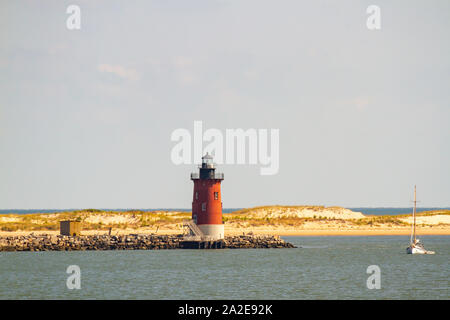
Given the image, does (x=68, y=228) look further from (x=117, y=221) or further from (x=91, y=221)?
(x=91, y=221)

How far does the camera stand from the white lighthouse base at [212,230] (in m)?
70.2

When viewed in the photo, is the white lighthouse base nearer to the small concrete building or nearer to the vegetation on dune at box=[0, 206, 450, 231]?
the small concrete building

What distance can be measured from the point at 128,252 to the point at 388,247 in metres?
30.6

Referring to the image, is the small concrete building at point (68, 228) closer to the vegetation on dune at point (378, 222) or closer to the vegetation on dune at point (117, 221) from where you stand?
the vegetation on dune at point (117, 221)

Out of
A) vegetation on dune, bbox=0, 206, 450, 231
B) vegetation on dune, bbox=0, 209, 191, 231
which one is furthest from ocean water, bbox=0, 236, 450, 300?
vegetation on dune, bbox=0, 206, 450, 231

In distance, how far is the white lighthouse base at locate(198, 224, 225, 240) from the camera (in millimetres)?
70250

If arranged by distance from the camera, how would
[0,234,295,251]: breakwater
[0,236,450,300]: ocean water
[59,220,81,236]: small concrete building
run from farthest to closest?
[59,220,81,236]: small concrete building
[0,234,295,251]: breakwater
[0,236,450,300]: ocean water

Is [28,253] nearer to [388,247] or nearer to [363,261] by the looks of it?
[363,261]

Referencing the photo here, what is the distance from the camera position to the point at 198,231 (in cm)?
7112

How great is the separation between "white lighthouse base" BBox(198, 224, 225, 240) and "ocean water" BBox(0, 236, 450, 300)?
172cm

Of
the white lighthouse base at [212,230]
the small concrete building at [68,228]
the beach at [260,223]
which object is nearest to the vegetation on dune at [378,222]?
the beach at [260,223]

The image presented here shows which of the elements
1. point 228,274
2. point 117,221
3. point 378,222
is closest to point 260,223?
point 117,221

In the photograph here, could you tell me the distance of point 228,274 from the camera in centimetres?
5731
